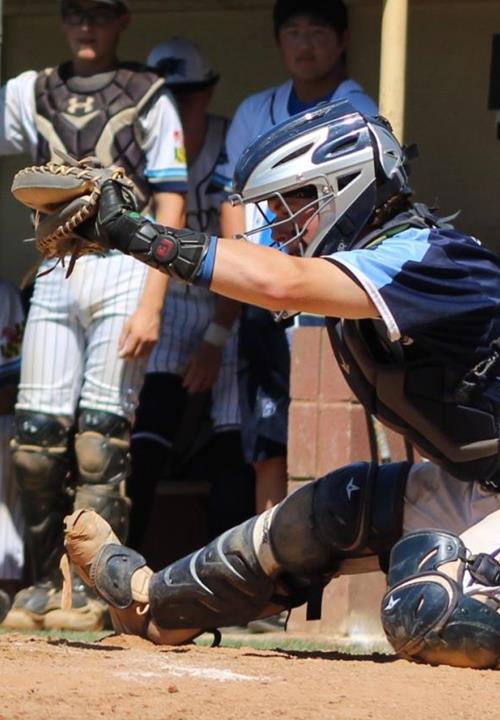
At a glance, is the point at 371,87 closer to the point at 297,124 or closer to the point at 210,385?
the point at 210,385

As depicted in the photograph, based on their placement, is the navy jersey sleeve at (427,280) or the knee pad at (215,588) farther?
the knee pad at (215,588)

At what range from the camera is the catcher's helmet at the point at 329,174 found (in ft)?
16.4

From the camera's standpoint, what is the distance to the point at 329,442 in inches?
267

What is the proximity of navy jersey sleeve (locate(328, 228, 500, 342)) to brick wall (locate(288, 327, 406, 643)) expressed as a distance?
1908mm

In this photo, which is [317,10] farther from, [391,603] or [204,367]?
[391,603]

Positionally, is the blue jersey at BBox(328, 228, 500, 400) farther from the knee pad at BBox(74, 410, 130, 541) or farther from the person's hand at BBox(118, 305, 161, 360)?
the knee pad at BBox(74, 410, 130, 541)

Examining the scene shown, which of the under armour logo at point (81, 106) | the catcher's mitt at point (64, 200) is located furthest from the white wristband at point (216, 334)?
the catcher's mitt at point (64, 200)

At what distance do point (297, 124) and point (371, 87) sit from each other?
3.40 metres

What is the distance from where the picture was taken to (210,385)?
24.5 ft

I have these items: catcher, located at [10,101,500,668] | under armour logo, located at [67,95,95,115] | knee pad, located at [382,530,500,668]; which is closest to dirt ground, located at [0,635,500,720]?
knee pad, located at [382,530,500,668]

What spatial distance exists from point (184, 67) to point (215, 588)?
321 centimetres

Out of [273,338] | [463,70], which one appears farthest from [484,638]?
[463,70]

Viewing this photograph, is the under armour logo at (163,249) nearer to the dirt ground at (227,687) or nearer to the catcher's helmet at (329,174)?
the catcher's helmet at (329,174)

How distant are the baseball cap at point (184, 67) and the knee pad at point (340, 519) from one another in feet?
9.93
